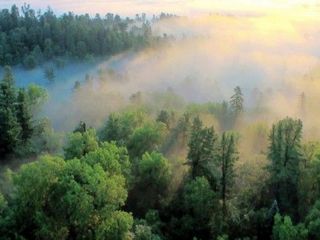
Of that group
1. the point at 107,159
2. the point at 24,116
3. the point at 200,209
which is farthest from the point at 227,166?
the point at 24,116

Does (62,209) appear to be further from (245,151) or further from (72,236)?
(245,151)

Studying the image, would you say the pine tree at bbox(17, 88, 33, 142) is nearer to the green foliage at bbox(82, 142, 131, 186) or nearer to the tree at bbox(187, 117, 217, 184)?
the green foliage at bbox(82, 142, 131, 186)

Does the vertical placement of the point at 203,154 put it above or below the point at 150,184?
above

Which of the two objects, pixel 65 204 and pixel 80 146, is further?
pixel 80 146

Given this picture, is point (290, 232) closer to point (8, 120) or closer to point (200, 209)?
point (200, 209)

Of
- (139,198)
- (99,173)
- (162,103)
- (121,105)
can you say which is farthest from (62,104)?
(99,173)

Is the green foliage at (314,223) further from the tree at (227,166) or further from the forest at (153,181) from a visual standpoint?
the tree at (227,166)

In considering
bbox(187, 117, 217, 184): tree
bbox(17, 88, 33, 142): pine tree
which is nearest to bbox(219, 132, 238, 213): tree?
bbox(187, 117, 217, 184): tree
